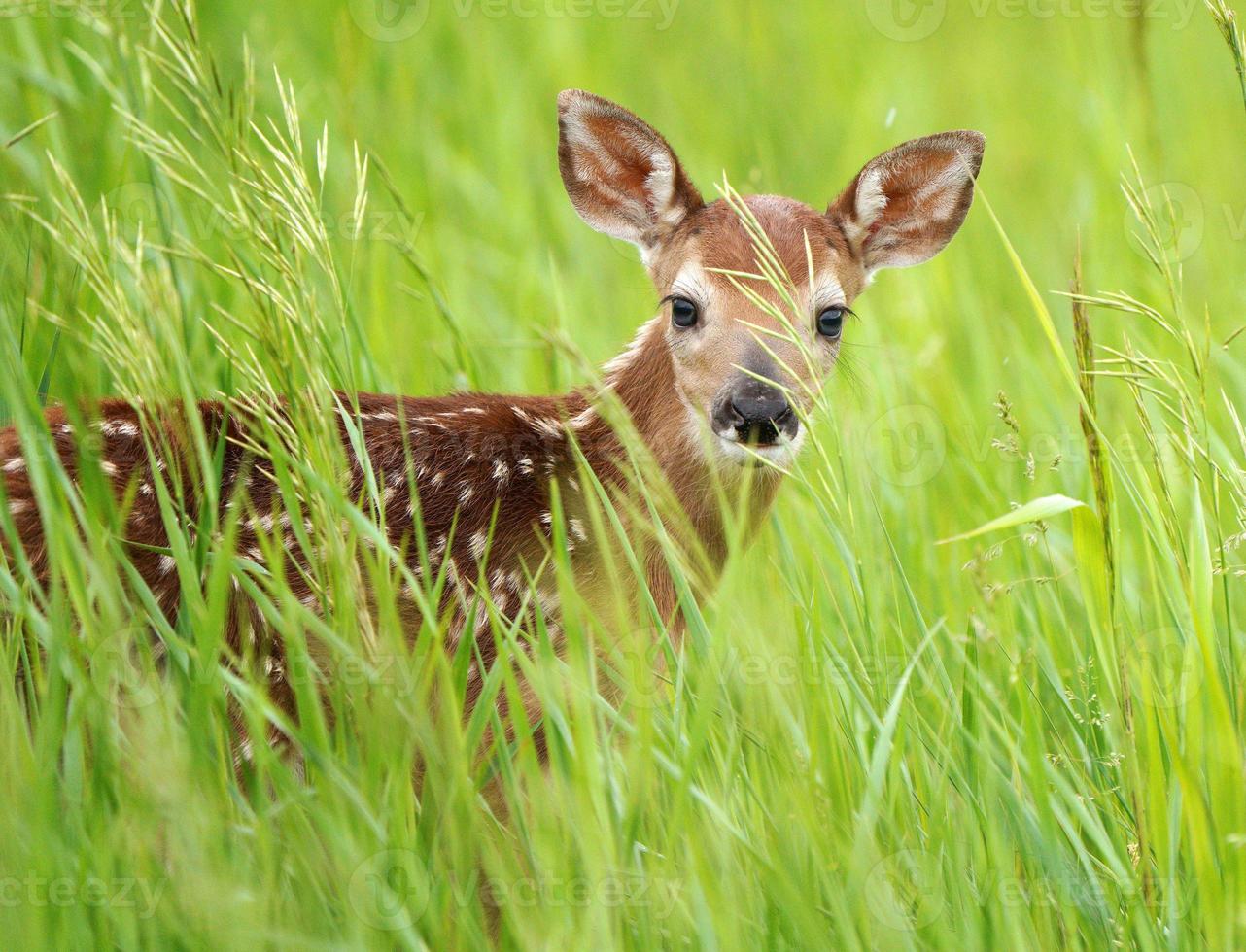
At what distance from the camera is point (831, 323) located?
161 inches

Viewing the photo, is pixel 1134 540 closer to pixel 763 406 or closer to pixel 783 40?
pixel 763 406

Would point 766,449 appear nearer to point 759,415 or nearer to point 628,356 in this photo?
point 759,415

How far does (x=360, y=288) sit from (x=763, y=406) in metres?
2.20

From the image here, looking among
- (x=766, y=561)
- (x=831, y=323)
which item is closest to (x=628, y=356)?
(x=831, y=323)

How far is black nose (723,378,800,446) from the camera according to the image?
3.55 meters

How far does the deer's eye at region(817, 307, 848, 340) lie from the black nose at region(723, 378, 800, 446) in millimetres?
484

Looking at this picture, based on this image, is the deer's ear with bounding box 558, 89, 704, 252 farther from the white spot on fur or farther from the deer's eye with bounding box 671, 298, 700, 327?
the deer's eye with bounding box 671, 298, 700, 327

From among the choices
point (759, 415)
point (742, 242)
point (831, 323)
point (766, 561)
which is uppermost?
point (742, 242)

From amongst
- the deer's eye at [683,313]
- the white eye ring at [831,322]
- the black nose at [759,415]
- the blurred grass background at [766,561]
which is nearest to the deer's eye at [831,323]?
the white eye ring at [831,322]

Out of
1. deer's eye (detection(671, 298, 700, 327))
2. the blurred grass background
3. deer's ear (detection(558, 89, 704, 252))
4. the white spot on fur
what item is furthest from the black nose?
deer's ear (detection(558, 89, 704, 252))

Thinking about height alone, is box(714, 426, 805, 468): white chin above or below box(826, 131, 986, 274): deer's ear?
below

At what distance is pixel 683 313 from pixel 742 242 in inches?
10.3

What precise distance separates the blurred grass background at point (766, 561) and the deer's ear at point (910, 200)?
25 cm

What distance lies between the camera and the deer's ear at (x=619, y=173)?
4203mm
